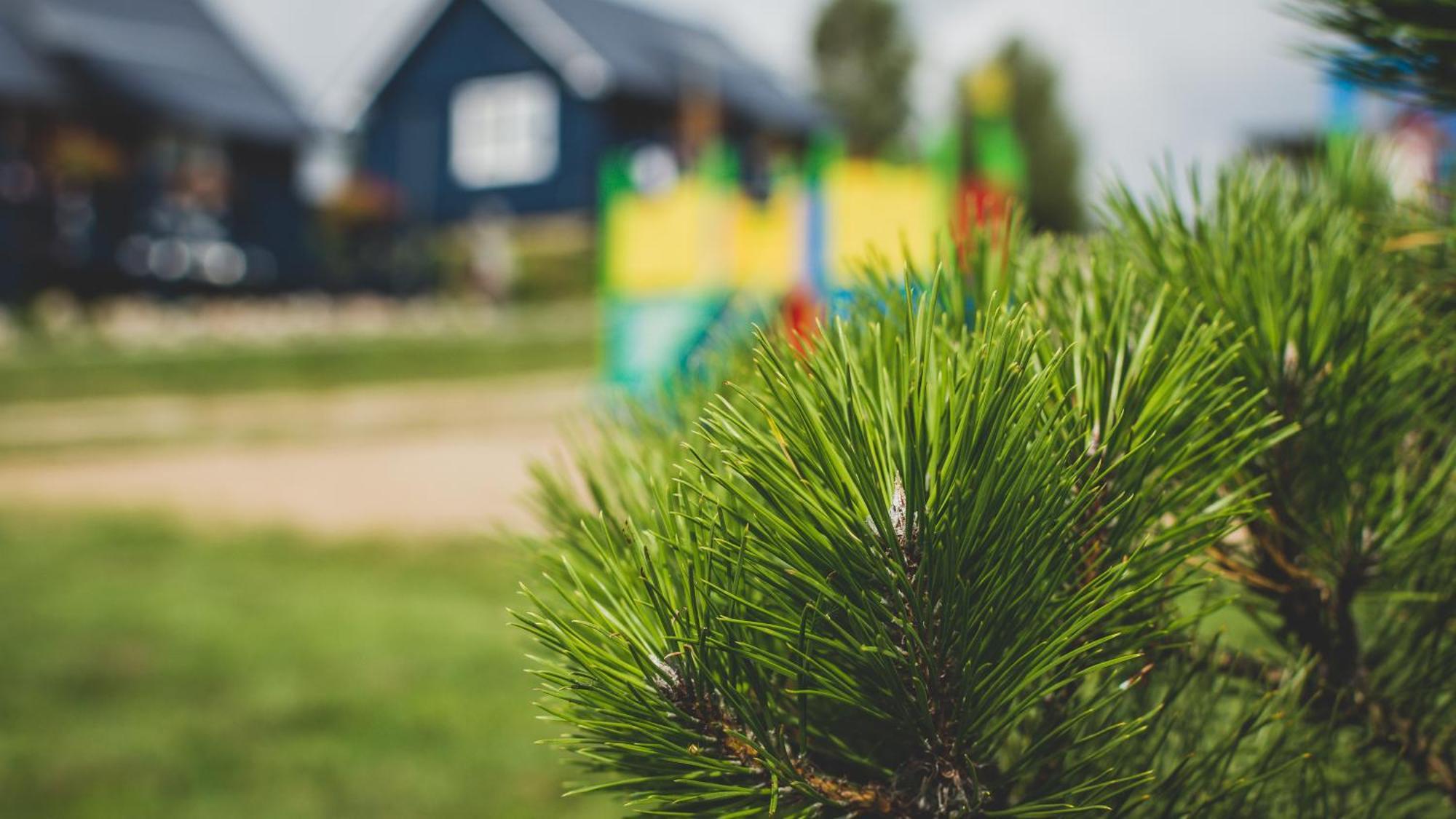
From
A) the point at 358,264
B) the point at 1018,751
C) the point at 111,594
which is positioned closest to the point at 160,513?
the point at 111,594

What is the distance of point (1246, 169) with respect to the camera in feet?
2.90

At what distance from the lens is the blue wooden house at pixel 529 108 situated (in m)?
27.3

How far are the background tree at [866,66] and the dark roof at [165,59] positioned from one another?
2618 centimetres

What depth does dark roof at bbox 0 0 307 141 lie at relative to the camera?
2361 centimetres

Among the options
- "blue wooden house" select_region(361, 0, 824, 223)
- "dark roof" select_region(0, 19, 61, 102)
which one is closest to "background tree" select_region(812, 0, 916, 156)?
"blue wooden house" select_region(361, 0, 824, 223)

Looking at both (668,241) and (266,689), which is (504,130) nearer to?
(668,241)

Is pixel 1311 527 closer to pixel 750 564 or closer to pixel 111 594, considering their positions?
pixel 750 564

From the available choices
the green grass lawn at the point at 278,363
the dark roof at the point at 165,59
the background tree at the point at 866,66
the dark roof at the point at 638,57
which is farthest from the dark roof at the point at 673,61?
the background tree at the point at 866,66

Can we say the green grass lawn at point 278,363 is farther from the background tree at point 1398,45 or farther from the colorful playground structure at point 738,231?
the background tree at point 1398,45

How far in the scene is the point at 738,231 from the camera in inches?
415

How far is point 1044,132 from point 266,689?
150ft

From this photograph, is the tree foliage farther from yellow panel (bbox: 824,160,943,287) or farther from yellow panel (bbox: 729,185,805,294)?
yellow panel (bbox: 729,185,805,294)

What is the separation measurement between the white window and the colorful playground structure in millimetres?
17577

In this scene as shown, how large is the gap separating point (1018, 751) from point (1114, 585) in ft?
0.61
